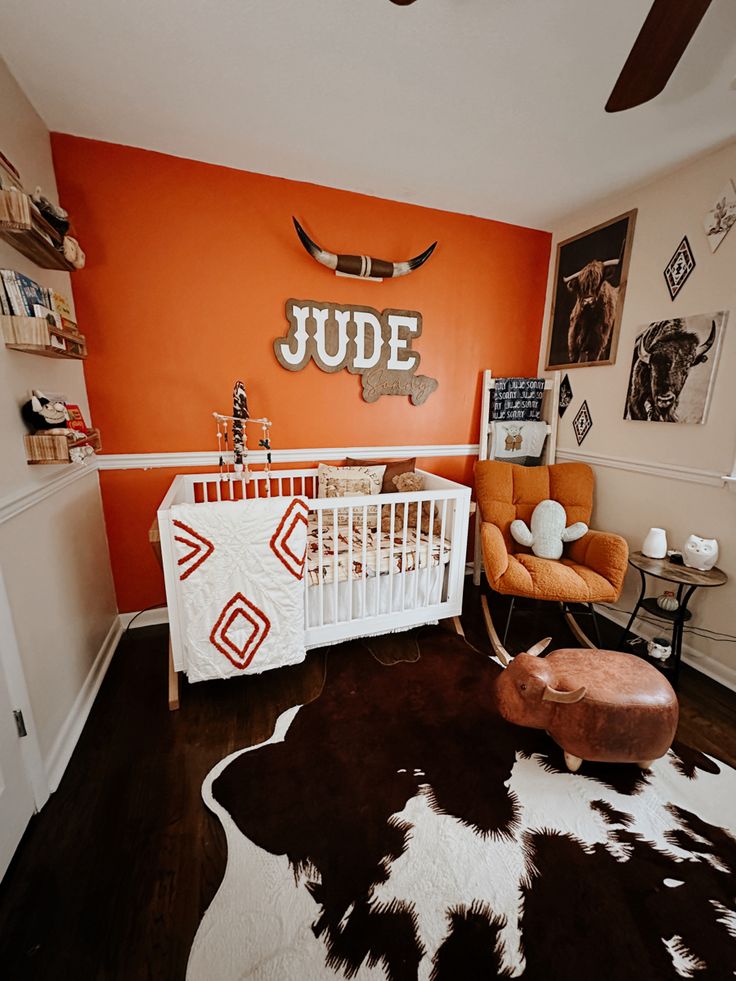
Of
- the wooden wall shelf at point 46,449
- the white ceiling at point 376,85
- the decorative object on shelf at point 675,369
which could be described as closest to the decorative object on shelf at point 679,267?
the decorative object on shelf at point 675,369

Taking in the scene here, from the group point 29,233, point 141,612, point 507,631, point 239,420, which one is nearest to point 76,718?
point 141,612

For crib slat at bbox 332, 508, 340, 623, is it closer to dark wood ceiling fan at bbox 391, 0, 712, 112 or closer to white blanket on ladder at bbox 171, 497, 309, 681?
white blanket on ladder at bbox 171, 497, 309, 681

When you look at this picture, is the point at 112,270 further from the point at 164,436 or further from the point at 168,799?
the point at 168,799

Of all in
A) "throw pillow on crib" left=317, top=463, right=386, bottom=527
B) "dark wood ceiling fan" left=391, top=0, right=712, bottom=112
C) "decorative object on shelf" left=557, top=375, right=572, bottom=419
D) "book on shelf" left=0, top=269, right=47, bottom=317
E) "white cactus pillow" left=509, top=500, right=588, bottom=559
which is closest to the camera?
"dark wood ceiling fan" left=391, top=0, right=712, bottom=112

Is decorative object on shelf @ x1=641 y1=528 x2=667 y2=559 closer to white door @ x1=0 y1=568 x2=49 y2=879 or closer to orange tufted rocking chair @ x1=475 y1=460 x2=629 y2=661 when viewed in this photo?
orange tufted rocking chair @ x1=475 y1=460 x2=629 y2=661

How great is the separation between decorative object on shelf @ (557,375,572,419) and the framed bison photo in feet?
0.34

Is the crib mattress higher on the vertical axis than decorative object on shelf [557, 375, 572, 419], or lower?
lower

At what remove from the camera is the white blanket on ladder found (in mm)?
1559

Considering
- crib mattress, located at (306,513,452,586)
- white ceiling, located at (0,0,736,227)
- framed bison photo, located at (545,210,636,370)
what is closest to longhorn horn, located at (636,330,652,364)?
framed bison photo, located at (545,210,636,370)

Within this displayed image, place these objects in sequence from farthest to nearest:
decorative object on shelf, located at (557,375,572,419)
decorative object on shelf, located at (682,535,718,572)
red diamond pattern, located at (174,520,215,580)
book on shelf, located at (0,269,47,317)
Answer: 1. decorative object on shelf, located at (557,375,572,419)
2. decorative object on shelf, located at (682,535,718,572)
3. red diamond pattern, located at (174,520,215,580)
4. book on shelf, located at (0,269,47,317)

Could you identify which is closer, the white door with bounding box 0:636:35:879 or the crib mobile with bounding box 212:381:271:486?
the white door with bounding box 0:636:35:879

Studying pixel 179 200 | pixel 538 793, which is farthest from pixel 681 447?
pixel 179 200

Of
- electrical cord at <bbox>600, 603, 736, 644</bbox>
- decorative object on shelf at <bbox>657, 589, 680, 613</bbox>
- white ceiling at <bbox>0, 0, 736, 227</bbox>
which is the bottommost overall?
electrical cord at <bbox>600, 603, 736, 644</bbox>

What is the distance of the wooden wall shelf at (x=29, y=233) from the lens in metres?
1.20
